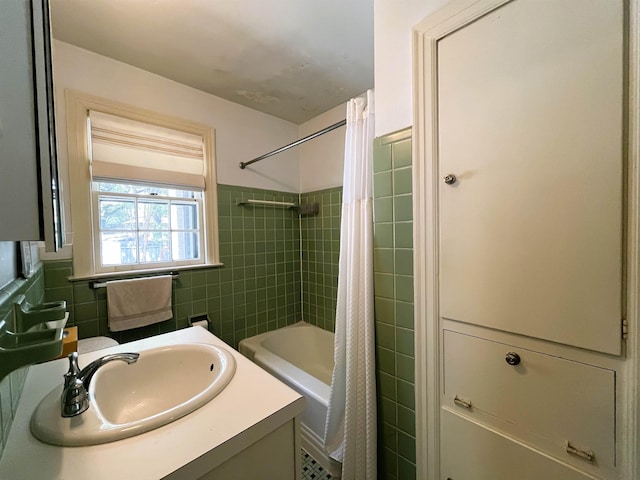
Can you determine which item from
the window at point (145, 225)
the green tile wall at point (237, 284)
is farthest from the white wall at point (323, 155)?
the window at point (145, 225)

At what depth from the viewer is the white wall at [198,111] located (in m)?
1.50

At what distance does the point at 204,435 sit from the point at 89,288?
155 centimetres

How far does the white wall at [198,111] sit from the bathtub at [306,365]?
4.60 feet

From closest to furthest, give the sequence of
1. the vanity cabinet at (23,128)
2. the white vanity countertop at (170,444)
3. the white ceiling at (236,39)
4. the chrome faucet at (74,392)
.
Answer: the vanity cabinet at (23,128) < the white vanity countertop at (170,444) < the chrome faucet at (74,392) < the white ceiling at (236,39)

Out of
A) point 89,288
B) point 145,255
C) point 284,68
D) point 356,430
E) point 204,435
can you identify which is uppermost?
point 284,68

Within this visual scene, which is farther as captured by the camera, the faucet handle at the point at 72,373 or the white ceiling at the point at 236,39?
the white ceiling at the point at 236,39

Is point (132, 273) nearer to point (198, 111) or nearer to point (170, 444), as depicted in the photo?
point (198, 111)

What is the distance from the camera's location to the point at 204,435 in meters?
0.56

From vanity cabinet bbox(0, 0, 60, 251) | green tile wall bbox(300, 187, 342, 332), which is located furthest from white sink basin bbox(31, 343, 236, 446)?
green tile wall bbox(300, 187, 342, 332)

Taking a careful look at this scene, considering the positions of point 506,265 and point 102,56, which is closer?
point 506,265

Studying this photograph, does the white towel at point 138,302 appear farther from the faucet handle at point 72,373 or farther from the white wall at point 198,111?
the faucet handle at point 72,373

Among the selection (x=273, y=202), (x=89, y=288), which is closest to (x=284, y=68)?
(x=273, y=202)

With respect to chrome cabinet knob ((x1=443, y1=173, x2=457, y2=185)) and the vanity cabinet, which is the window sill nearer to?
the vanity cabinet

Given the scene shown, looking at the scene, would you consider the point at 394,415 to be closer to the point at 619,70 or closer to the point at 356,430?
the point at 356,430
